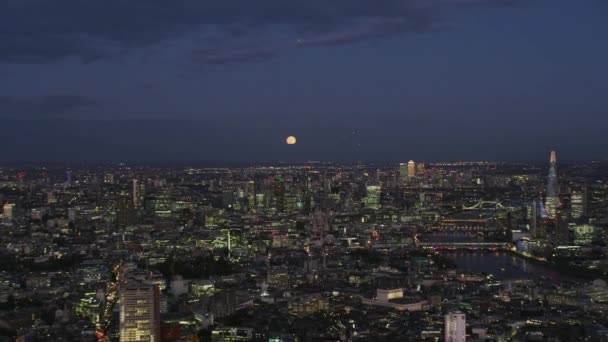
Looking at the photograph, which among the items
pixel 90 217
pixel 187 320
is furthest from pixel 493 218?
pixel 187 320

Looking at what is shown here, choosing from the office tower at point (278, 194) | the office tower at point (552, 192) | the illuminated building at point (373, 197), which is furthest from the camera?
the illuminated building at point (373, 197)

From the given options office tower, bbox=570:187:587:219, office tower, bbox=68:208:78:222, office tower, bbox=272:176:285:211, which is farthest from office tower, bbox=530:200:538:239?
office tower, bbox=68:208:78:222

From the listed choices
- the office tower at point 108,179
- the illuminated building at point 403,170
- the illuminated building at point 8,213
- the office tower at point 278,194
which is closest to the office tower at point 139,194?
the office tower at point 108,179

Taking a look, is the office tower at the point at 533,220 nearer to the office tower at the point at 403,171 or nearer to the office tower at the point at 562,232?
the office tower at the point at 562,232

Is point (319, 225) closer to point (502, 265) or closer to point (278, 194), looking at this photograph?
point (278, 194)

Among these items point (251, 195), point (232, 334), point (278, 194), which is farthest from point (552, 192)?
point (232, 334)

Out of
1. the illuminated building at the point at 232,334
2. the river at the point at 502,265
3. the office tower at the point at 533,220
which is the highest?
the office tower at the point at 533,220
